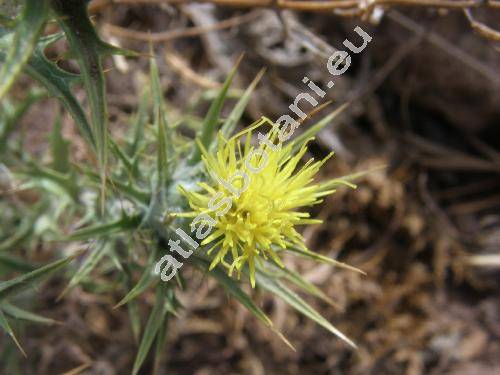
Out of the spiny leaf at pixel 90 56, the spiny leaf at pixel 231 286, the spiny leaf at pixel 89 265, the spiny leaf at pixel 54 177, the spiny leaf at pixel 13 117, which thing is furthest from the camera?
the spiny leaf at pixel 13 117

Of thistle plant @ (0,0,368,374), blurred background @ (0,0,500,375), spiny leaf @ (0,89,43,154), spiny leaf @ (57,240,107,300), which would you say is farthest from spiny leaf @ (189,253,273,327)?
blurred background @ (0,0,500,375)

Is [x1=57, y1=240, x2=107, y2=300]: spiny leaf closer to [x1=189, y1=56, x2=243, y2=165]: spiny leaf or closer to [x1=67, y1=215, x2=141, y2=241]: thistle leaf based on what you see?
[x1=67, y1=215, x2=141, y2=241]: thistle leaf

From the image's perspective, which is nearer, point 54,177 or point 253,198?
point 253,198

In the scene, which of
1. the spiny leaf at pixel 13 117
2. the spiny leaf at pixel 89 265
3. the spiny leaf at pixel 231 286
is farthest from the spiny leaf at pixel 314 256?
the spiny leaf at pixel 13 117

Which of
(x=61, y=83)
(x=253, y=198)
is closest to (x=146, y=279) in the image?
(x=253, y=198)

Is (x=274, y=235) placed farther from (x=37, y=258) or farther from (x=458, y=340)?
(x=458, y=340)

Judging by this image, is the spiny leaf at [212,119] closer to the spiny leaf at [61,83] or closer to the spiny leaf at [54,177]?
the spiny leaf at [61,83]

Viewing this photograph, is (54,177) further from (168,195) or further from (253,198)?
(253,198)

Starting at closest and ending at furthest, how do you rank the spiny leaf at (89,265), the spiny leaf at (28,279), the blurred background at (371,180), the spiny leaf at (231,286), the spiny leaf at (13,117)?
the spiny leaf at (28,279)
the spiny leaf at (231,286)
the spiny leaf at (89,265)
the spiny leaf at (13,117)
the blurred background at (371,180)
